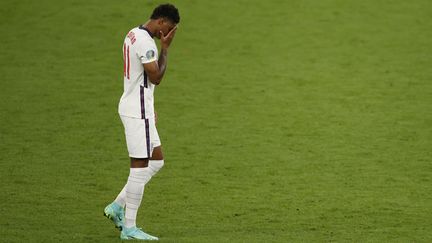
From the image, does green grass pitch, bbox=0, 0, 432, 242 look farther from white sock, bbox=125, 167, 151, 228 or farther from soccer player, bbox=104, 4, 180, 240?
soccer player, bbox=104, 4, 180, 240

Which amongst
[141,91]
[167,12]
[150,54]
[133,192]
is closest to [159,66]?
[150,54]

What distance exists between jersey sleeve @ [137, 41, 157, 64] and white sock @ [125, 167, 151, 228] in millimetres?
881

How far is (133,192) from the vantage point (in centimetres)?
701

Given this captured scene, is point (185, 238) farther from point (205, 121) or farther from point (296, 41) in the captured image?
point (296, 41)

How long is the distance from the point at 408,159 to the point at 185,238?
393 centimetres

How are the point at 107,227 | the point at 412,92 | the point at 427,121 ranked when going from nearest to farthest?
the point at 107,227 → the point at 427,121 → the point at 412,92

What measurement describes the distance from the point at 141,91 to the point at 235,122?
15.9 feet

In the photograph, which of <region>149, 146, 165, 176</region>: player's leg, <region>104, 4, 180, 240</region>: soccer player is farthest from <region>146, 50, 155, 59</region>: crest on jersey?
<region>149, 146, 165, 176</region>: player's leg

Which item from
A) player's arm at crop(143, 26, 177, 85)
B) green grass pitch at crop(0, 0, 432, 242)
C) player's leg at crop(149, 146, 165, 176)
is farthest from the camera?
green grass pitch at crop(0, 0, 432, 242)

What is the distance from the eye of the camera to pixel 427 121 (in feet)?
37.9

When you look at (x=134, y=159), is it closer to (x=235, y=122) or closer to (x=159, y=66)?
(x=159, y=66)

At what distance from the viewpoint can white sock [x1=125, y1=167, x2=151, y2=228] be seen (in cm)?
700

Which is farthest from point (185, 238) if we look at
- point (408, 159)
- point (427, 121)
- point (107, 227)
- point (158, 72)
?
point (427, 121)

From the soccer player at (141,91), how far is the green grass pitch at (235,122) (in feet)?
1.69
